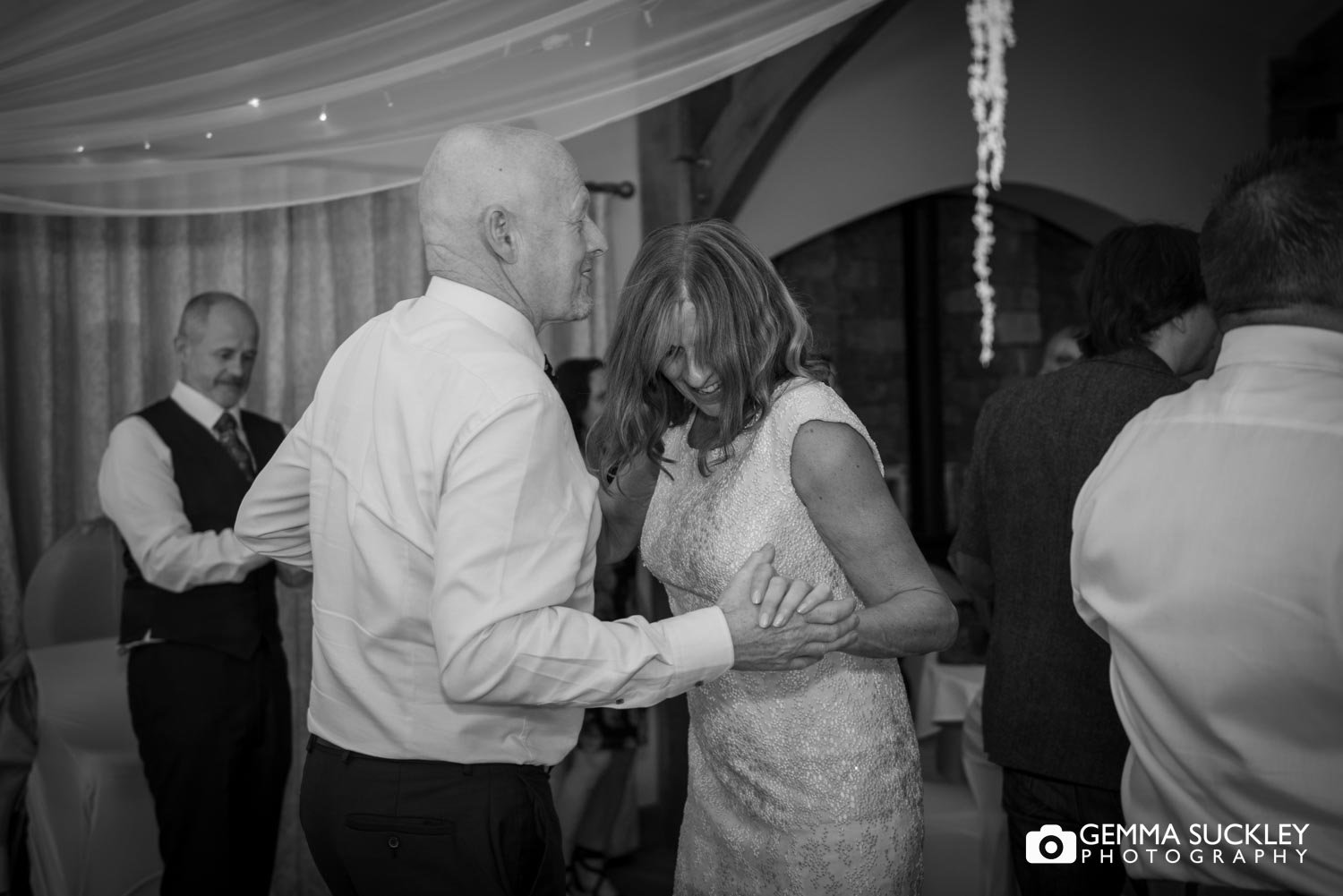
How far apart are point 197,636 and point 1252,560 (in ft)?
7.63

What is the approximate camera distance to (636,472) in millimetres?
2109

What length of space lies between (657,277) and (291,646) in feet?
7.89

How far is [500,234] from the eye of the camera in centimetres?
152

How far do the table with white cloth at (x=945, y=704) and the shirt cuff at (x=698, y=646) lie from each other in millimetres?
2175

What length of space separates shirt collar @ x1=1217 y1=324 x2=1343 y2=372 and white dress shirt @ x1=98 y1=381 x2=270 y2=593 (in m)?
2.07

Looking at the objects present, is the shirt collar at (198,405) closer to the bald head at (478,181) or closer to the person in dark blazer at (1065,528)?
the bald head at (478,181)

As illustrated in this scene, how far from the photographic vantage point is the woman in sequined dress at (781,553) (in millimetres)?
1750

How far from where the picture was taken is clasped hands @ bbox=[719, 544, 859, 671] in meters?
1.47

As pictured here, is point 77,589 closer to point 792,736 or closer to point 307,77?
point 307,77

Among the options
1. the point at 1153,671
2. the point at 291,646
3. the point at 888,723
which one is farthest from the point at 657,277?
the point at 291,646

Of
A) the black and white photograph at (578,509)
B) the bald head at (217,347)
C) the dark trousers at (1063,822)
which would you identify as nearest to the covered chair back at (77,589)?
the black and white photograph at (578,509)

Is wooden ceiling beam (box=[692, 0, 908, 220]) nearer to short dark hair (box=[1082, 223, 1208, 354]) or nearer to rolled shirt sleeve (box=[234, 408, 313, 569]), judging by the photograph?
short dark hair (box=[1082, 223, 1208, 354])

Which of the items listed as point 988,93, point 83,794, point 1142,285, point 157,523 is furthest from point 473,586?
point 988,93

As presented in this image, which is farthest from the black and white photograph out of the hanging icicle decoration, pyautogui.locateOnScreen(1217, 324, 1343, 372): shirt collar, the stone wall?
the stone wall
